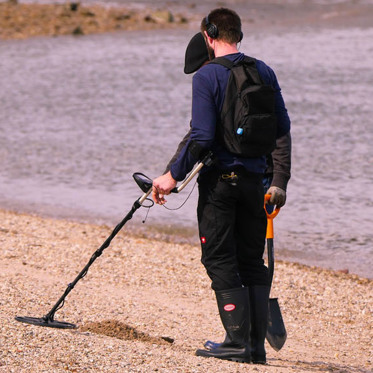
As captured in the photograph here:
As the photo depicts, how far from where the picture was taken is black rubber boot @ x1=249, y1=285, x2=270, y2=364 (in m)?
5.36

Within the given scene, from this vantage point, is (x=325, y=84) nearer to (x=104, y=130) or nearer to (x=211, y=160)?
(x=104, y=130)

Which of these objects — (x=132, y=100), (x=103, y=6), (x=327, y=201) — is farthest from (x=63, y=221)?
(x=103, y=6)

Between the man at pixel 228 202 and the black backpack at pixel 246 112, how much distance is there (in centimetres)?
5

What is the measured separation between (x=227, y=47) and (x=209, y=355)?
181 centimetres

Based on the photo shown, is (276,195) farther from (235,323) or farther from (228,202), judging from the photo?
(235,323)

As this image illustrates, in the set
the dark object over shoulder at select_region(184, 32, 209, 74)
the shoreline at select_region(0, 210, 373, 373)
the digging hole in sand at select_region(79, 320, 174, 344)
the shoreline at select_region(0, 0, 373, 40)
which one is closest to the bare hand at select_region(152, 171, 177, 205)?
the dark object over shoulder at select_region(184, 32, 209, 74)

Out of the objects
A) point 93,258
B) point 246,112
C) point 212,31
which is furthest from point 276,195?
point 93,258

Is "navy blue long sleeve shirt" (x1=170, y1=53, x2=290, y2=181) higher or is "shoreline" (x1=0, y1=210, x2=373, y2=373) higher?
"navy blue long sleeve shirt" (x1=170, y1=53, x2=290, y2=181)

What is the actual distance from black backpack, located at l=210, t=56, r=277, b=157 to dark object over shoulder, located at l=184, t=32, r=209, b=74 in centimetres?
20

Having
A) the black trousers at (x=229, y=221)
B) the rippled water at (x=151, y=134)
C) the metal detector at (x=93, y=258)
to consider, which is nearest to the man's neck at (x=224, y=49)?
the black trousers at (x=229, y=221)

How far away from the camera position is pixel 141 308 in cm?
686

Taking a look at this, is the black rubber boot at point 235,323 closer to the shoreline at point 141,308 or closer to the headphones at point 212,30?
the shoreline at point 141,308

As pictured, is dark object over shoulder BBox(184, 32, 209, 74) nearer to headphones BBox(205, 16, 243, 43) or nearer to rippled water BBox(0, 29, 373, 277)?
headphones BBox(205, 16, 243, 43)

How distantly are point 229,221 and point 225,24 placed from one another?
3.65 feet
